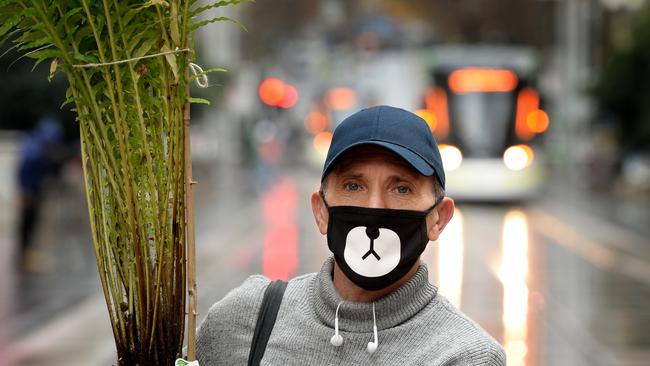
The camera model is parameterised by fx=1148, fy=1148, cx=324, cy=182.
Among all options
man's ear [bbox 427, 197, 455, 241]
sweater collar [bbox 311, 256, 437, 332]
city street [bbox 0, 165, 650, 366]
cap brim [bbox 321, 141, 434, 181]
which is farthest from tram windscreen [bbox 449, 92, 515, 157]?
cap brim [bbox 321, 141, 434, 181]

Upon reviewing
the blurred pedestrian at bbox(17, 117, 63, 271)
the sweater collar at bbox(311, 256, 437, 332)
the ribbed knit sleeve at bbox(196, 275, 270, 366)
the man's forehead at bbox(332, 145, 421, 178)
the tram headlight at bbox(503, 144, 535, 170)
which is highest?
the man's forehead at bbox(332, 145, 421, 178)

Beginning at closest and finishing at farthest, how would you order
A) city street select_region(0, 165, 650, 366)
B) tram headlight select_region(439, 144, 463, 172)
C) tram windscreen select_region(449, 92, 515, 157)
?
1. city street select_region(0, 165, 650, 366)
2. tram headlight select_region(439, 144, 463, 172)
3. tram windscreen select_region(449, 92, 515, 157)

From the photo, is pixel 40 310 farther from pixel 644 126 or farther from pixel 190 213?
pixel 644 126

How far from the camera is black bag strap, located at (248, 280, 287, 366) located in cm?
261

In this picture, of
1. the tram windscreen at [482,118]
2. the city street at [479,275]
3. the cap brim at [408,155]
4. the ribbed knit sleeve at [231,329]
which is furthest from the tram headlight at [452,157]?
the cap brim at [408,155]

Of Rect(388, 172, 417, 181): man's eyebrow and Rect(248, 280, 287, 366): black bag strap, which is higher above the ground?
Rect(388, 172, 417, 181): man's eyebrow

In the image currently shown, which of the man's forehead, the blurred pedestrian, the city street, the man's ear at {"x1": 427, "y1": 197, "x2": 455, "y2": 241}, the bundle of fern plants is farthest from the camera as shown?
the blurred pedestrian

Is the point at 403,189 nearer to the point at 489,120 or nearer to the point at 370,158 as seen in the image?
the point at 370,158

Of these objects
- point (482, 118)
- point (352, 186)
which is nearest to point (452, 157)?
point (482, 118)

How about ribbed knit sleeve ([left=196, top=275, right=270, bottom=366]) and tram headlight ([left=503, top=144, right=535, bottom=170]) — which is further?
tram headlight ([left=503, top=144, right=535, bottom=170])

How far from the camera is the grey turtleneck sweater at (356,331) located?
7.97ft

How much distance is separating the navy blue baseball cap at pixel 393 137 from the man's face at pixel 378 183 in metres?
0.03

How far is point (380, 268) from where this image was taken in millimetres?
2484

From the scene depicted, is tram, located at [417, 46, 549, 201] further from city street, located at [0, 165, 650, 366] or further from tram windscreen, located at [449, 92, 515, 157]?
city street, located at [0, 165, 650, 366]
